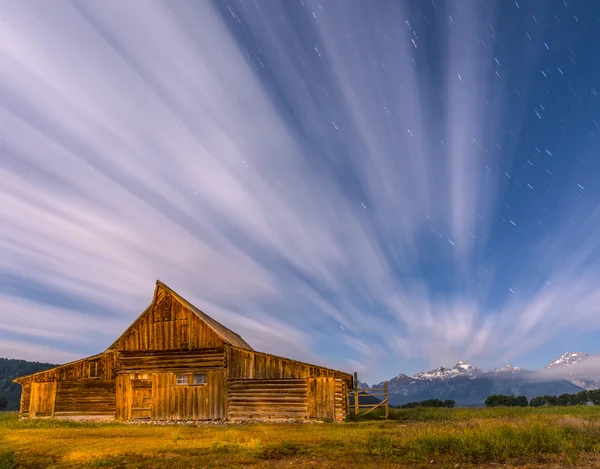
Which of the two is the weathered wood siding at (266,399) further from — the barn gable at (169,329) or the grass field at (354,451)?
the grass field at (354,451)

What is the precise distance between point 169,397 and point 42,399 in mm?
10031

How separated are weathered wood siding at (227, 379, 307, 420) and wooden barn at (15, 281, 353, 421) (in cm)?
6

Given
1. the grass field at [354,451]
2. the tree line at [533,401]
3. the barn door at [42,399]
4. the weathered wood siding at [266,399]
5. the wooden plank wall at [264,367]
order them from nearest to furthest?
the grass field at [354,451] < the weathered wood siding at [266,399] < the wooden plank wall at [264,367] < the barn door at [42,399] < the tree line at [533,401]

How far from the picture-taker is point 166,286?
3198 centimetres

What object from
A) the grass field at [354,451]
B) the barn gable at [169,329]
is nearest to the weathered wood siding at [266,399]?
the barn gable at [169,329]

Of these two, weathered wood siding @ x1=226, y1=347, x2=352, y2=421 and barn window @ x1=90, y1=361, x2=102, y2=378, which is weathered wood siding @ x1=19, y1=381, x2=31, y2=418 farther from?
weathered wood siding @ x1=226, y1=347, x2=352, y2=421

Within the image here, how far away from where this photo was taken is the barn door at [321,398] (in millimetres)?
27781

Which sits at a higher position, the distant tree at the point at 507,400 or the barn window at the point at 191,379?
the barn window at the point at 191,379

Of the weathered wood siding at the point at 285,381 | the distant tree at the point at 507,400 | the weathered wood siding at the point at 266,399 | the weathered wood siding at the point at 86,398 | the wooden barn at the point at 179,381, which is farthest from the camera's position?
the distant tree at the point at 507,400

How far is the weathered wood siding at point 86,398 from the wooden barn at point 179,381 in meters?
0.07

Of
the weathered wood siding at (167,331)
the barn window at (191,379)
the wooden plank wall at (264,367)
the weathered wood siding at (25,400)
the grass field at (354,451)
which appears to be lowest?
the grass field at (354,451)

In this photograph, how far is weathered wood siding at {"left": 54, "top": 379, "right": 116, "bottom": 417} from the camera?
30.9 m

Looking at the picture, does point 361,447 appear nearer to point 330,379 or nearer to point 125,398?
point 330,379

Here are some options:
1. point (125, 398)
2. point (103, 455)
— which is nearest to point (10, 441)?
point (103, 455)
